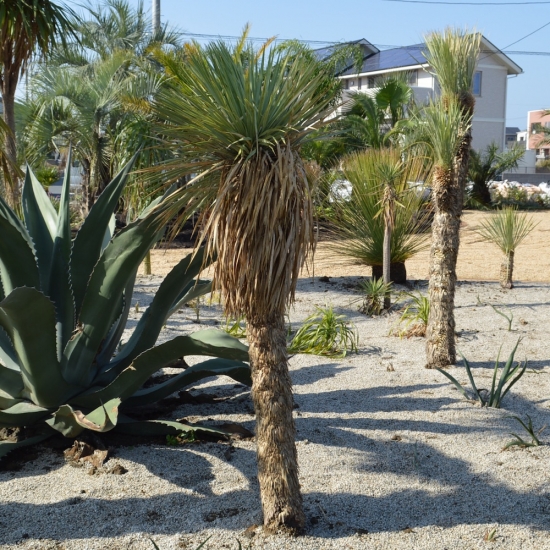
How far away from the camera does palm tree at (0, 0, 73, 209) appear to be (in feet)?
25.8

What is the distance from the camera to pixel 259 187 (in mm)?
2701

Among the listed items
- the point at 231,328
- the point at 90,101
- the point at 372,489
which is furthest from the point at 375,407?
the point at 90,101

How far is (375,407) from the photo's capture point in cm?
471

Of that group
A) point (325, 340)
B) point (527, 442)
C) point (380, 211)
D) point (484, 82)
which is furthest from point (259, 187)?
point (484, 82)

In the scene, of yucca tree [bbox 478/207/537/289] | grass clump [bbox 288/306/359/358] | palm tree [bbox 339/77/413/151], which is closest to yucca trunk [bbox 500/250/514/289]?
yucca tree [bbox 478/207/537/289]

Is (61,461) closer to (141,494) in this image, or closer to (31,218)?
(141,494)

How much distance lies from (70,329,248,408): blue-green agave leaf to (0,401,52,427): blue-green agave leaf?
0.58 ft

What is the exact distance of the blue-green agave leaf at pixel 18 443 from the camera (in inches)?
147

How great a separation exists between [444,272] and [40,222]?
9.99ft

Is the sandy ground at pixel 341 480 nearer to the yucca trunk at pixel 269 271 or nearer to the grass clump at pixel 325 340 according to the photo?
the yucca trunk at pixel 269 271

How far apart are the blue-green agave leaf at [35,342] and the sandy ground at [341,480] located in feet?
1.25

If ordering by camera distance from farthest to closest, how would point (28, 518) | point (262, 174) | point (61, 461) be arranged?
point (61, 461) < point (28, 518) < point (262, 174)

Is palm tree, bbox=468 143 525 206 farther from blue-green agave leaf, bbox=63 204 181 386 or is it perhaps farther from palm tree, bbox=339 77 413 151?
blue-green agave leaf, bbox=63 204 181 386

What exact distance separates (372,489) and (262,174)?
171cm
